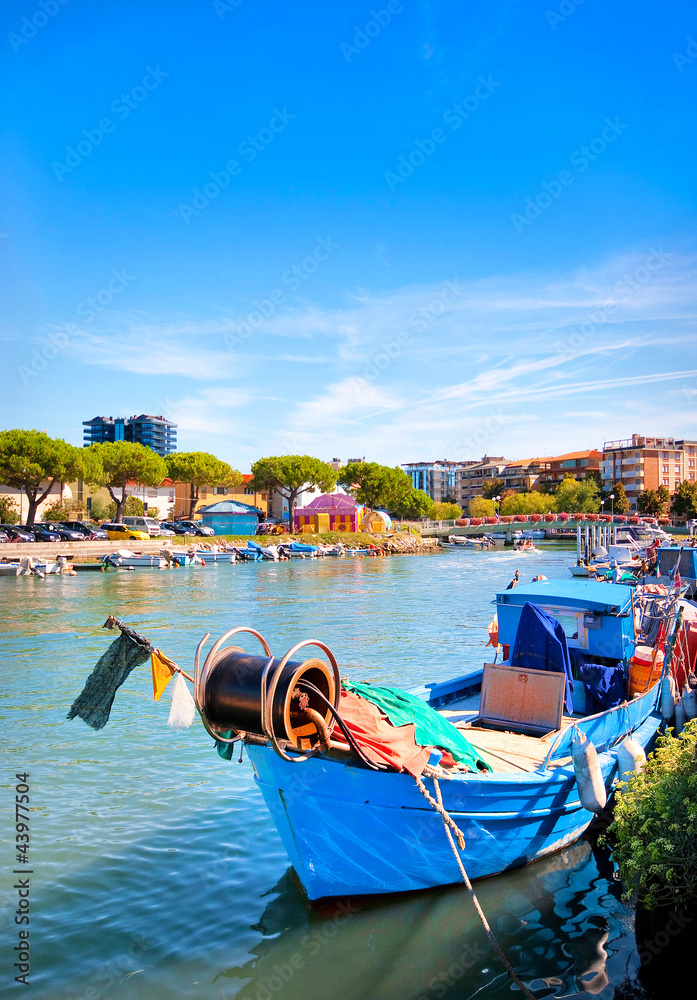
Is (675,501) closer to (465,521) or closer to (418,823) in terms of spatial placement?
(465,521)

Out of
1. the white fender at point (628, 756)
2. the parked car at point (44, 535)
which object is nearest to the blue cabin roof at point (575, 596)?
the white fender at point (628, 756)

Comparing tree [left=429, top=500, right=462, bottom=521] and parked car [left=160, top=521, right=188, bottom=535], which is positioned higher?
tree [left=429, top=500, right=462, bottom=521]

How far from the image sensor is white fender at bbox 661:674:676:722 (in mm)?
12164

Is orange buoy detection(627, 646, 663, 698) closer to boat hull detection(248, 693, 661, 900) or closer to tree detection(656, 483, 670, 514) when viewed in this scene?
boat hull detection(248, 693, 661, 900)

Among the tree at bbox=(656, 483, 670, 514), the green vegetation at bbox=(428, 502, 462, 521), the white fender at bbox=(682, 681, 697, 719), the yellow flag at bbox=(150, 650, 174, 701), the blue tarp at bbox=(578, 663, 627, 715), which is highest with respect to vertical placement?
the tree at bbox=(656, 483, 670, 514)

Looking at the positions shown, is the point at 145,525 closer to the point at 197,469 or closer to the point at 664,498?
the point at 197,469

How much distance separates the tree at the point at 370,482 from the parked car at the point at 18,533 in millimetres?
52865

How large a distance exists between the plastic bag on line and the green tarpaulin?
6.41ft

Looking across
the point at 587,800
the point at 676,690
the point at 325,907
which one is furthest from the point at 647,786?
the point at 676,690

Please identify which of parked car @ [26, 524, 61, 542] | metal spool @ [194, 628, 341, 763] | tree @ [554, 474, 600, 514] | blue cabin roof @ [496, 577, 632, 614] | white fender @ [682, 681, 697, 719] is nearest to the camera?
metal spool @ [194, 628, 341, 763]

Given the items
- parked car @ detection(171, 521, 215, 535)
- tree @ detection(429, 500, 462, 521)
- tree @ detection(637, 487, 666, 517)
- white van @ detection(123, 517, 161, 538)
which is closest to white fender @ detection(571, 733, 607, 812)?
white van @ detection(123, 517, 161, 538)

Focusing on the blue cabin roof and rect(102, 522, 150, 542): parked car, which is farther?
rect(102, 522, 150, 542): parked car

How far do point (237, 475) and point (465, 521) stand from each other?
1316 inches

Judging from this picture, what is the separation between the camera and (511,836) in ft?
25.9
